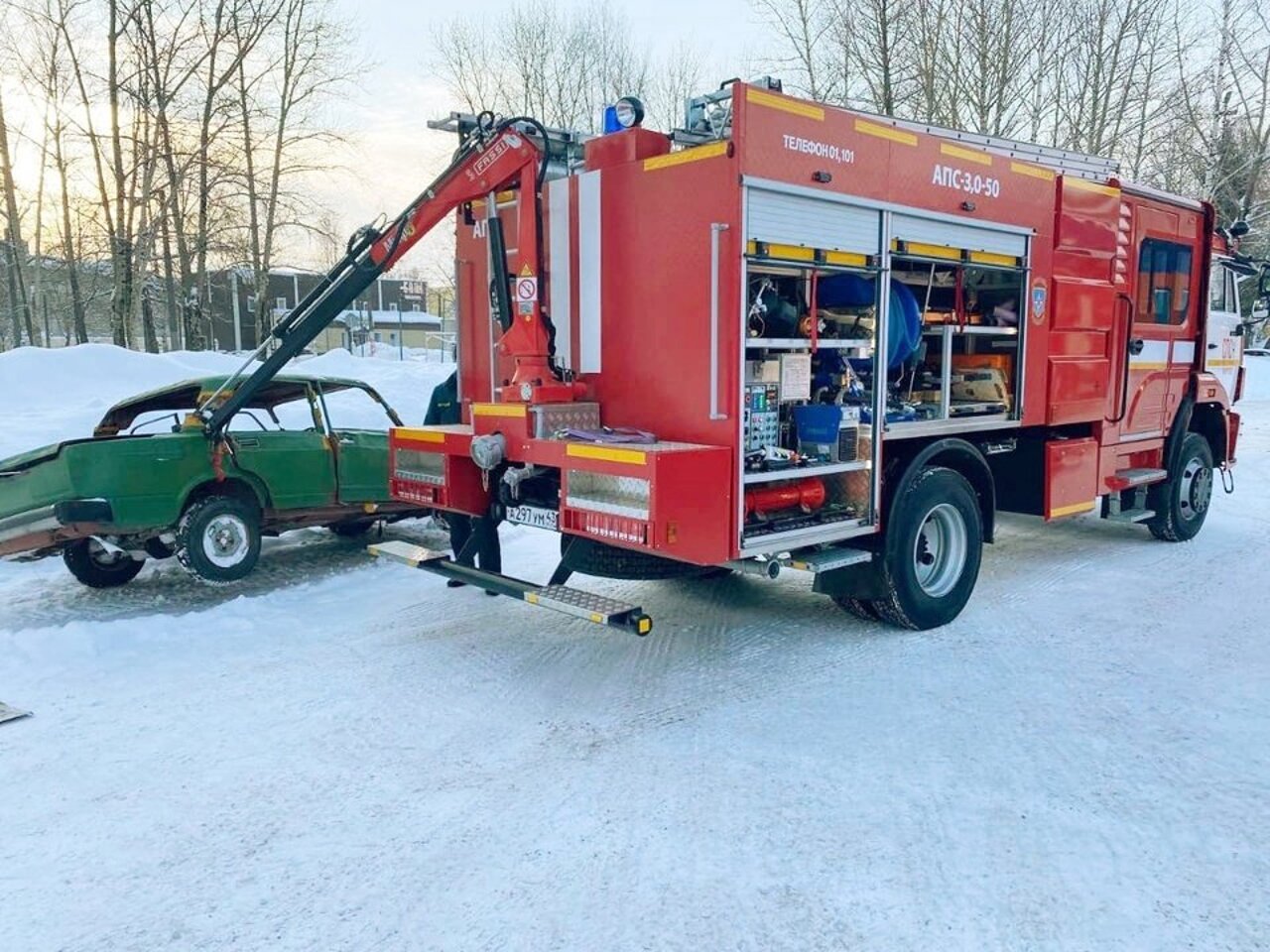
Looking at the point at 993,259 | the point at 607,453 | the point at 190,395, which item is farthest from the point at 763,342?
the point at 190,395

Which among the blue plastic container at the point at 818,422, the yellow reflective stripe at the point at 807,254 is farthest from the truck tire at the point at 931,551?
the yellow reflective stripe at the point at 807,254

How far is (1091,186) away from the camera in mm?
7066

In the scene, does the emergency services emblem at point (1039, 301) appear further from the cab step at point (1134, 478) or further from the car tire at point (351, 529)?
the car tire at point (351, 529)

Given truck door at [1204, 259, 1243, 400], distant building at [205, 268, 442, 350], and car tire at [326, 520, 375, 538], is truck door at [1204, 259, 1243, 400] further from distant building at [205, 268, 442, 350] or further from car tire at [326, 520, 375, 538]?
distant building at [205, 268, 442, 350]

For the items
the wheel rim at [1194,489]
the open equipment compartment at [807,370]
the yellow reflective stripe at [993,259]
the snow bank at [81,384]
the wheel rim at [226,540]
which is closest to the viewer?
the open equipment compartment at [807,370]

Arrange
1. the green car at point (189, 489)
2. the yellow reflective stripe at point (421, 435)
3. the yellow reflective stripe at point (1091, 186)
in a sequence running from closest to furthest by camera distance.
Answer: the yellow reflective stripe at point (421, 435) < the green car at point (189, 489) < the yellow reflective stripe at point (1091, 186)

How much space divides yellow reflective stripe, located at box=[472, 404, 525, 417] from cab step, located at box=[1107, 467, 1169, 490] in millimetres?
5191

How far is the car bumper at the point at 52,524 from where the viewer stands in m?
6.31

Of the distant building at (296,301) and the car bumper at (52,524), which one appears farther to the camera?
the distant building at (296,301)

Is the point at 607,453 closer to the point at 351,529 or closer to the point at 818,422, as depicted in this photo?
the point at 818,422

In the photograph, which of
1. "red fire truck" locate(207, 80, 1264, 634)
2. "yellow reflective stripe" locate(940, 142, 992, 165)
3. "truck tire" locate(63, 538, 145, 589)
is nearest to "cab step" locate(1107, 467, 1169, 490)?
"red fire truck" locate(207, 80, 1264, 634)

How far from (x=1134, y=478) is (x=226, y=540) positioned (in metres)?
7.33

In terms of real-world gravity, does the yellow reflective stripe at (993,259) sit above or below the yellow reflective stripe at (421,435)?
above

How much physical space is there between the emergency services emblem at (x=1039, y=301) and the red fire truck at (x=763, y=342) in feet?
0.05
